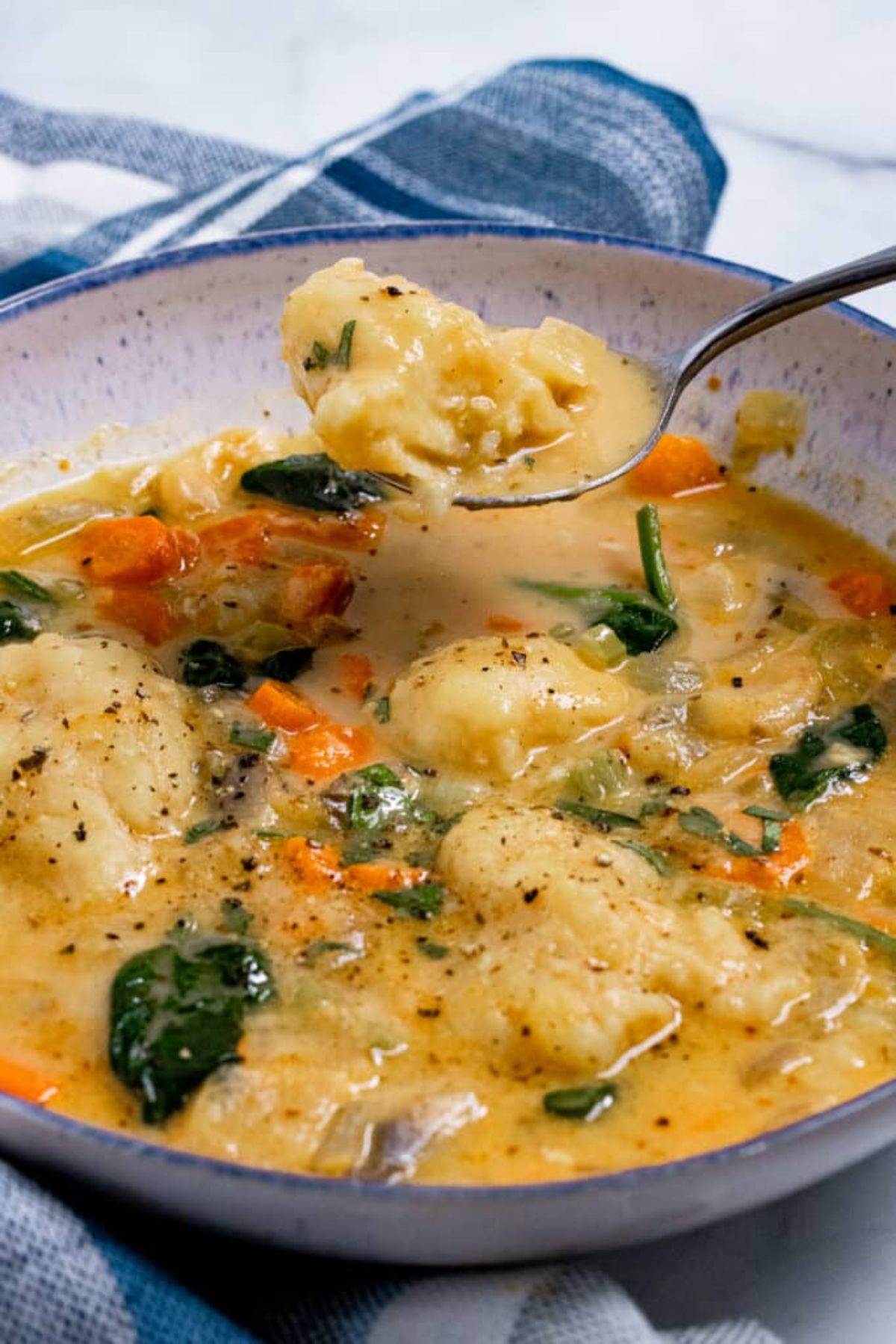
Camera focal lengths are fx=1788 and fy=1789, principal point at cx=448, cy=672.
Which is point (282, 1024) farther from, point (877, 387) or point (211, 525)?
point (877, 387)

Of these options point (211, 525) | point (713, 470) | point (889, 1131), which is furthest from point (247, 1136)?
point (713, 470)

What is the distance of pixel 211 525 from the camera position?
14.4ft

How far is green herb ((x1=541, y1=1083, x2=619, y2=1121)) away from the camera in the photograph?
271cm

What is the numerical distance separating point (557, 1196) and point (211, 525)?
8.06 feet

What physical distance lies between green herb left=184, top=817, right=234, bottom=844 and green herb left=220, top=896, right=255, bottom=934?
0.20 metres

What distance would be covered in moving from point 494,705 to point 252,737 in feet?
1.68

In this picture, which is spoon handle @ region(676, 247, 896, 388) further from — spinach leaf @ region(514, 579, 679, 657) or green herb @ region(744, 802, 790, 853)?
green herb @ region(744, 802, 790, 853)

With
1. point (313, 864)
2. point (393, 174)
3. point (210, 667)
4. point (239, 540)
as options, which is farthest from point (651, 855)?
point (393, 174)

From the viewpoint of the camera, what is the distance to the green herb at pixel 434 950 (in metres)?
3.02

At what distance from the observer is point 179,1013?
2.83m

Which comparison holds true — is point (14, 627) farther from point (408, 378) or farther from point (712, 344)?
point (712, 344)

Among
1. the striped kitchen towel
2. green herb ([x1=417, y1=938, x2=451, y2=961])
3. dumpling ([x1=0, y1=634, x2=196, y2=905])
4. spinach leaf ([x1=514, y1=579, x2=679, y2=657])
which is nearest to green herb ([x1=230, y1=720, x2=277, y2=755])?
dumpling ([x1=0, y1=634, x2=196, y2=905])

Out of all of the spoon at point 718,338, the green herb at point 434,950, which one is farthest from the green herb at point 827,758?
the green herb at point 434,950

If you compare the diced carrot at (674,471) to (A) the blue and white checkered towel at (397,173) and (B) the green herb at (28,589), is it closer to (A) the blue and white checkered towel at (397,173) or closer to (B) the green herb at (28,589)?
(A) the blue and white checkered towel at (397,173)
